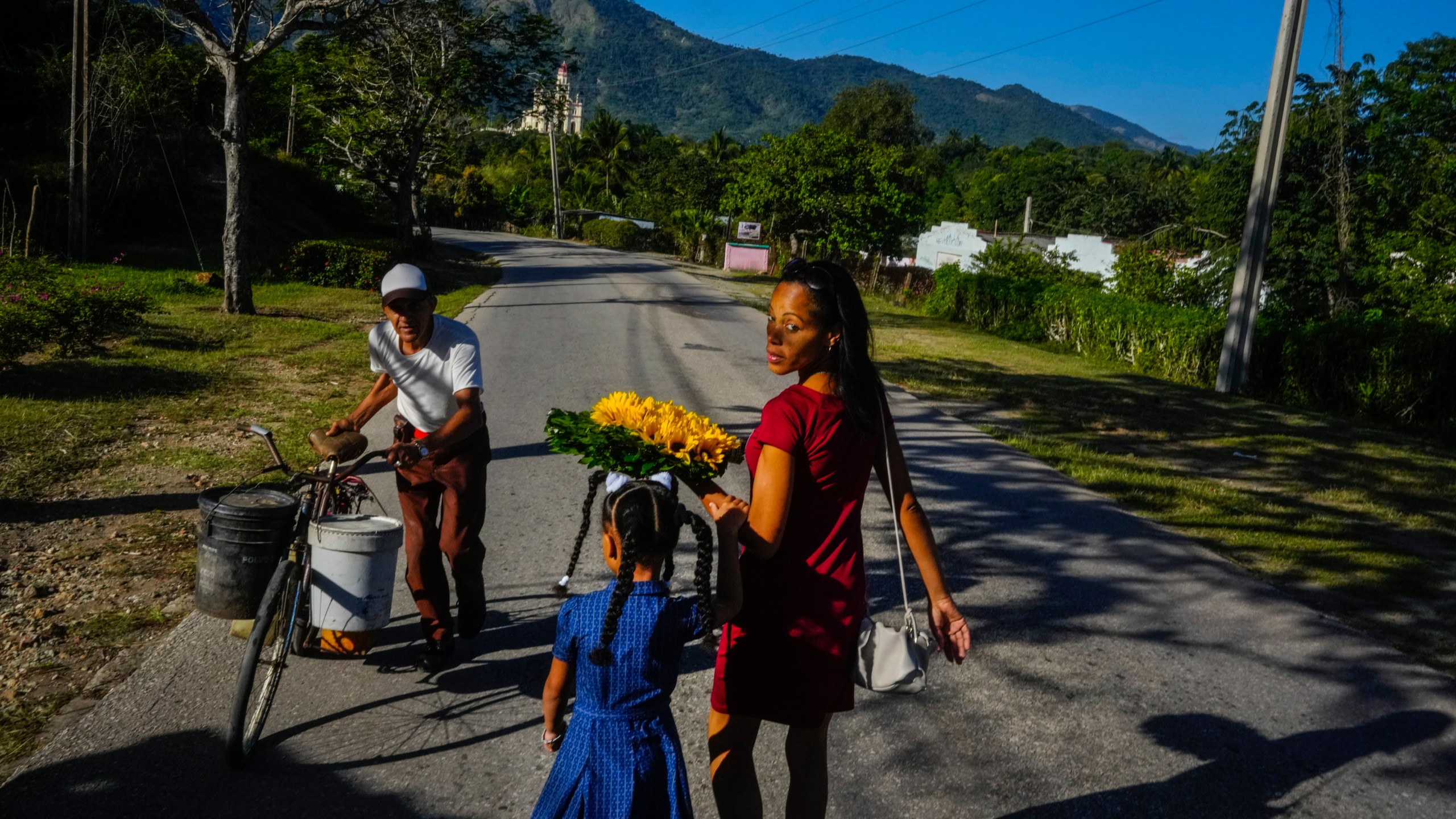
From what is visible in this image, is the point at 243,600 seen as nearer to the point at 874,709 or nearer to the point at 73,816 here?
the point at 73,816

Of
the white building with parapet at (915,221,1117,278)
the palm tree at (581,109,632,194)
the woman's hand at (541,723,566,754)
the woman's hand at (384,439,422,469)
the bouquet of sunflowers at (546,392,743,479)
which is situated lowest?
the woman's hand at (541,723,566,754)

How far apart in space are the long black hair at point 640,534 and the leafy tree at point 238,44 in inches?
604

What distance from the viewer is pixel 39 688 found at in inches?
168

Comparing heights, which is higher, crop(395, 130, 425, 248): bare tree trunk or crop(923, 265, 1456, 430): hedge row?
crop(395, 130, 425, 248): bare tree trunk

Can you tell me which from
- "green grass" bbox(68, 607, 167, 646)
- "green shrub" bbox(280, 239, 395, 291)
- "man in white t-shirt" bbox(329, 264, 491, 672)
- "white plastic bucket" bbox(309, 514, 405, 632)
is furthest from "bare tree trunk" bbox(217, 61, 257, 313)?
"white plastic bucket" bbox(309, 514, 405, 632)

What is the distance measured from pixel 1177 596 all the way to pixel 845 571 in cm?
438

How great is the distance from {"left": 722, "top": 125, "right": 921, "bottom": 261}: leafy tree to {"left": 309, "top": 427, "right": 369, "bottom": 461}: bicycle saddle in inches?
1090

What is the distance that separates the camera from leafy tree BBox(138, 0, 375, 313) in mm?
15289

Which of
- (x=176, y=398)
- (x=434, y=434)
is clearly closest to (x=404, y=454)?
(x=434, y=434)

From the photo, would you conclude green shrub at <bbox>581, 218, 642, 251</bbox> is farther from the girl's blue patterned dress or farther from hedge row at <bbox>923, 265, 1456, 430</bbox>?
the girl's blue patterned dress

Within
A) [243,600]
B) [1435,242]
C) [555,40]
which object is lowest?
[243,600]

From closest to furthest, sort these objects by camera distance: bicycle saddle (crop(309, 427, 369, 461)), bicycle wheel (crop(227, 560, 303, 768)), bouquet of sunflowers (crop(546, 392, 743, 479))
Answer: bouquet of sunflowers (crop(546, 392, 743, 479)) → bicycle wheel (crop(227, 560, 303, 768)) → bicycle saddle (crop(309, 427, 369, 461))

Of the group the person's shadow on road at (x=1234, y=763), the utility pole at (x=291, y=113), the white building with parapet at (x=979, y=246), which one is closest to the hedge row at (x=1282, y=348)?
the person's shadow on road at (x=1234, y=763)

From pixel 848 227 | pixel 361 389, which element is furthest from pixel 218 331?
pixel 848 227
